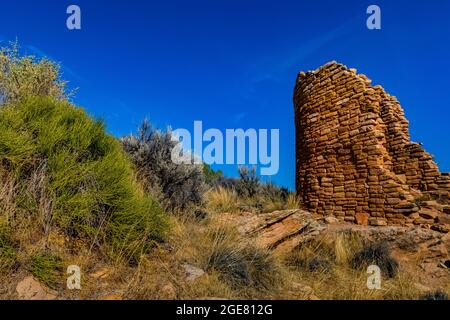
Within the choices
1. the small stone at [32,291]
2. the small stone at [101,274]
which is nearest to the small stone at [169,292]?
the small stone at [101,274]

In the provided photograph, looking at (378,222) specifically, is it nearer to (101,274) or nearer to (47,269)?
(101,274)

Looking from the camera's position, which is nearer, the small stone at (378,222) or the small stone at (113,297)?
the small stone at (113,297)

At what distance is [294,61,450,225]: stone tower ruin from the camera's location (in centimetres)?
768

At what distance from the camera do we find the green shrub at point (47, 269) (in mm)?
3486

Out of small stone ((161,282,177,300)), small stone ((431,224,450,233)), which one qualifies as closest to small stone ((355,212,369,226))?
small stone ((431,224,450,233))

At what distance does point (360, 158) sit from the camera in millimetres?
8211

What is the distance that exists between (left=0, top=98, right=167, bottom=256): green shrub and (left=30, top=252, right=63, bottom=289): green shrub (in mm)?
453

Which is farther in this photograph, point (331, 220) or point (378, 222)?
point (331, 220)

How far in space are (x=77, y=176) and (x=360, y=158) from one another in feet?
22.0

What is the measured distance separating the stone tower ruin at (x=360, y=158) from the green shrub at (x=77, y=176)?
530cm

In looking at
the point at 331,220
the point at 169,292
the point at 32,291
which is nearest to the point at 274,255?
the point at 169,292

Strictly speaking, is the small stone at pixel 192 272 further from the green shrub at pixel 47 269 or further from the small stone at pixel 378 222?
the small stone at pixel 378 222
